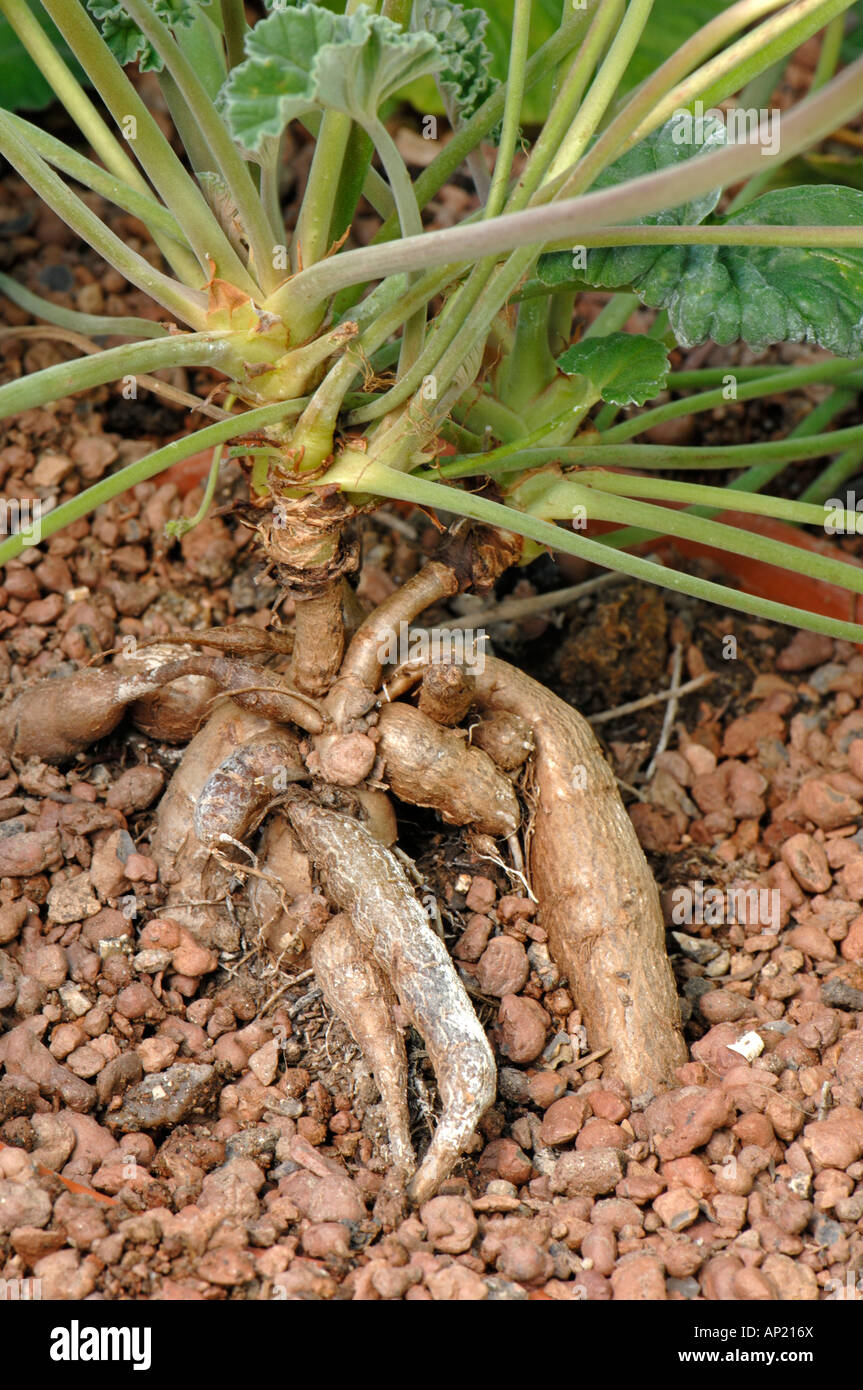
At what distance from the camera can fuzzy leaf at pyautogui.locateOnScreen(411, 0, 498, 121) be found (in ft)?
4.13

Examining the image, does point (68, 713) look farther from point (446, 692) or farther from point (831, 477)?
→ point (831, 477)

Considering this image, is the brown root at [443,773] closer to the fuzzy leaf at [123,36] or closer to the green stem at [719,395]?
the green stem at [719,395]

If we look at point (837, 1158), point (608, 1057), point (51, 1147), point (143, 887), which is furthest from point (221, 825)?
point (837, 1158)

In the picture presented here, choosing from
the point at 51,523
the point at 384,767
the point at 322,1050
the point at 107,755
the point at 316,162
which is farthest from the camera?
the point at 107,755

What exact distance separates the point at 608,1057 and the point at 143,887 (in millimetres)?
604

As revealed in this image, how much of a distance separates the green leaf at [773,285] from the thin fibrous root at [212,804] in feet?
2.21

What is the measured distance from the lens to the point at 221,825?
1.45m

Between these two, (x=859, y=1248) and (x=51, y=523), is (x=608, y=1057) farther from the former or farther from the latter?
(x=51, y=523)

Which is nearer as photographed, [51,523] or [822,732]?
[51,523]

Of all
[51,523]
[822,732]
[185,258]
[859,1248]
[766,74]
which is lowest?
[859,1248]

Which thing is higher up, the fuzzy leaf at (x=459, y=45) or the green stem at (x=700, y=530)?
the fuzzy leaf at (x=459, y=45)

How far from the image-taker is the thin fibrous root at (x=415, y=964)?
1.27 meters

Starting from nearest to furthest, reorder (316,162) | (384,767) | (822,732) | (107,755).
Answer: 1. (316,162)
2. (384,767)
3. (107,755)
4. (822,732)

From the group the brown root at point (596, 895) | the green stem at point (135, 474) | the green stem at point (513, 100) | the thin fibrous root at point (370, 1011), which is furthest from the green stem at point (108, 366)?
the thin fibrous root at point (370, 1011)
